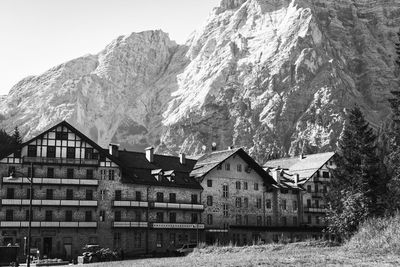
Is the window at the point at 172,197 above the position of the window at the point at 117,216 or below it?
above

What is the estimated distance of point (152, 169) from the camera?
8550cm

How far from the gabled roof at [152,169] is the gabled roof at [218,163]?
145 cm

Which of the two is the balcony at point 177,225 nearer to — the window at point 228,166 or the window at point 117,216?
the window at point 117,216

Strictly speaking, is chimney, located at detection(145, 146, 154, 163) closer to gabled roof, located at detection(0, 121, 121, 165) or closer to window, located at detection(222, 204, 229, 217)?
gabled roof, located at detection(0, 121, 121, 165)

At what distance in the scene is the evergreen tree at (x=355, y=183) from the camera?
214 ft

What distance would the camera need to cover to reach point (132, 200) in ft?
261

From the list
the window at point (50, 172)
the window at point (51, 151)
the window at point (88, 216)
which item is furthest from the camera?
the window at point (51, 151)

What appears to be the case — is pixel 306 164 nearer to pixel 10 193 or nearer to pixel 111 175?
pixel 111 175

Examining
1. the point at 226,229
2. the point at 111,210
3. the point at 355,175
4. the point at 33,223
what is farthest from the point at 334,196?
the point at 33,223

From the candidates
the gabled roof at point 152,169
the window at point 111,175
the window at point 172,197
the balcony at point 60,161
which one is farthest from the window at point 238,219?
the balcony at point 60,161

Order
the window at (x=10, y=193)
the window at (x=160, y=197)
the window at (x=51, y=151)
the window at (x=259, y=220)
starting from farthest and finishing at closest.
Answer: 1. the window at (x=259, y=220)
2. the window at (x=160, y=197)
3. the window at (x=51, y=151)
4. the window at (x=10, y=193)

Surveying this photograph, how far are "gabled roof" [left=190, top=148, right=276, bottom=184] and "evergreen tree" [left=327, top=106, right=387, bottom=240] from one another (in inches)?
572

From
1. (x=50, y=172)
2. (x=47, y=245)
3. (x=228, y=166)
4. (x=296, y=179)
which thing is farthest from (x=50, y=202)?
(x=296, y=179)

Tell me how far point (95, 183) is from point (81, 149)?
5.39 m
